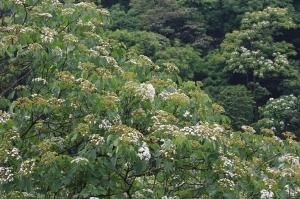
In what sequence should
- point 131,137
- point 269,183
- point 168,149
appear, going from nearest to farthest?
point 131,137 → point 168,149 → point 269,183

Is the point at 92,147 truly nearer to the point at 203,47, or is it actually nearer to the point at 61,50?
the point at 61,50

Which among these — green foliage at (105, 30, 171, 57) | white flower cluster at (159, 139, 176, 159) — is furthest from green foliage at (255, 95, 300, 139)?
white flower cluster at (159, 139, 176, 159)

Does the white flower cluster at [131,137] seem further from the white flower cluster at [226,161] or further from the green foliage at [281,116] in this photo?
the green foliage at [281,116]

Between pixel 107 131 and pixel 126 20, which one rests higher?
pixel 107 131

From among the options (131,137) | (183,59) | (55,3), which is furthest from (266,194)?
(183,59)

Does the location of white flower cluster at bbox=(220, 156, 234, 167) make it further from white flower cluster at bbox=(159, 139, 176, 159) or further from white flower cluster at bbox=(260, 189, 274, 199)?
white flower cluster at bbox=(159, 139, 176, 159)

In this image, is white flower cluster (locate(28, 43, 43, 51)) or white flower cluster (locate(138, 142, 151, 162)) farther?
white flower cluster (locate(28, 43, 43, 51))

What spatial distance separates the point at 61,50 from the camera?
4922mm

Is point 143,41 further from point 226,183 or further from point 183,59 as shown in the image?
point 226,183

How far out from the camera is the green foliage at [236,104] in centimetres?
1848

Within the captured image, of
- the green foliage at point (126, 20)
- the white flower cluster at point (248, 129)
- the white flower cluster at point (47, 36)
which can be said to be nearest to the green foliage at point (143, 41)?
the green foliage at point (126, 20)

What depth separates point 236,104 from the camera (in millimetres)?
18797

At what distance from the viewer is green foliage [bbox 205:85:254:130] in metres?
18.5

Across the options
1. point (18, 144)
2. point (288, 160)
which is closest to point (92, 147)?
point (18, 144)
